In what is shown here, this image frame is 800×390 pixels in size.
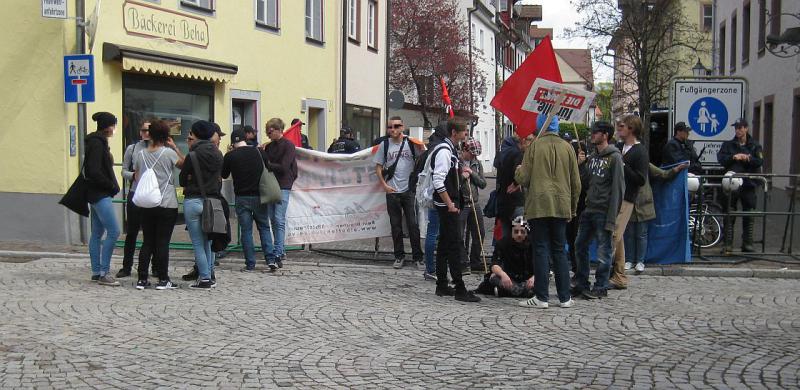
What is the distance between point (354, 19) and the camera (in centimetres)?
2458

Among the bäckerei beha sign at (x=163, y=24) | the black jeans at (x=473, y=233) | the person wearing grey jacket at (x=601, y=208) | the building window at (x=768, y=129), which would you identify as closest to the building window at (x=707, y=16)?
the building window at (x=768, y=129)

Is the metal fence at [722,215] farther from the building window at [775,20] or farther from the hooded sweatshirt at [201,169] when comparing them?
the building window at [775,20]

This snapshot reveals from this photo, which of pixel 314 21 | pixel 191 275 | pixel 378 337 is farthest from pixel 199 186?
pixel 314 21

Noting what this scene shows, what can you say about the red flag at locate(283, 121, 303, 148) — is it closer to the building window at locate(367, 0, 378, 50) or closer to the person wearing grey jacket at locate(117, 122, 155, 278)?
the person wearing grey jacket at locate(117, 122, 155, 278)

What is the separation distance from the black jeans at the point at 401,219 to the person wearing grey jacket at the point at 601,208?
2.45 m

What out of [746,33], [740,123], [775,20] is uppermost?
[746,33]

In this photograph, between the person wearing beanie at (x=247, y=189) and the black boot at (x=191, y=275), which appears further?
the person wearing beanie at (x=247, y=189)

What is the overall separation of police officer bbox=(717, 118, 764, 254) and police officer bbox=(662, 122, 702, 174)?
530 mm

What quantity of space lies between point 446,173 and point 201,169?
2.55m

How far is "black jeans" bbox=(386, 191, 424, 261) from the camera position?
37.0ft

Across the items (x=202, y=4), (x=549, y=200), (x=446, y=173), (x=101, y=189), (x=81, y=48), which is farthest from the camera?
(x=202, y=4)

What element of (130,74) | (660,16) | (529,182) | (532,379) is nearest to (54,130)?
(130,74)

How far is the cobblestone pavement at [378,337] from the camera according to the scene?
5.97 m

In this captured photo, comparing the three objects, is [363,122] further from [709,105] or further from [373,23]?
[709,105]
